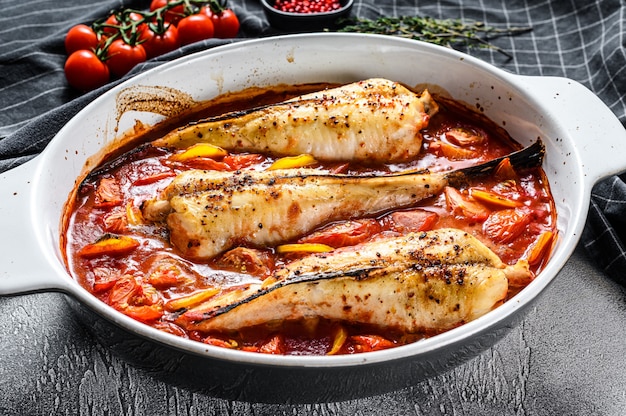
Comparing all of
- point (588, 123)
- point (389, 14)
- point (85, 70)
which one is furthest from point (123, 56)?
point (588, 123)

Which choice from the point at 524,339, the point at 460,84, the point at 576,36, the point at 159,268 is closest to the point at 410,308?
the point at 524,339

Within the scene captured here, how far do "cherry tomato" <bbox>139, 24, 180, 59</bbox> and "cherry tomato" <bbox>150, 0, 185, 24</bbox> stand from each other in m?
0.19

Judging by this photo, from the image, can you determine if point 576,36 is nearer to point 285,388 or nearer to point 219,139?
point 219,139

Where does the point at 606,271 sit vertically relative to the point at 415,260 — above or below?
below

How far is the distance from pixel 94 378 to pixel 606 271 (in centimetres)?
243

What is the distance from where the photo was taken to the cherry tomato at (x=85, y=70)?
14.9ft

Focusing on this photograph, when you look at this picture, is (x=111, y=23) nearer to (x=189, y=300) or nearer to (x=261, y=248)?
(x=261, y=248)

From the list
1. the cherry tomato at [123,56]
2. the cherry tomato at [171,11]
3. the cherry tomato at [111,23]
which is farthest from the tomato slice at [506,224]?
the cherry tomato at [111,23]

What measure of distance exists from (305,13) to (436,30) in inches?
36.1

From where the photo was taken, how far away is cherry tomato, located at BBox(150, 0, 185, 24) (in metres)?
5.10

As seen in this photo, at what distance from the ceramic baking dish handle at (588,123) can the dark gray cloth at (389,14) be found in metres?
0.58

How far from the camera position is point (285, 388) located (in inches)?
98.3

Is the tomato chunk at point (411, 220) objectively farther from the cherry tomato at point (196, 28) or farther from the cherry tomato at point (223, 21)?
the cherry tomato at point (223, 21)

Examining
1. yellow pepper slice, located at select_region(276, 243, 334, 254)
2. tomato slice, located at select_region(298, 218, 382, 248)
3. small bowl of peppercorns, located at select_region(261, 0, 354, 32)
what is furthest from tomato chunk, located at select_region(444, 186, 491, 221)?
small bowl of peppercorns, located at select_region(261, 0, 354, 32)
